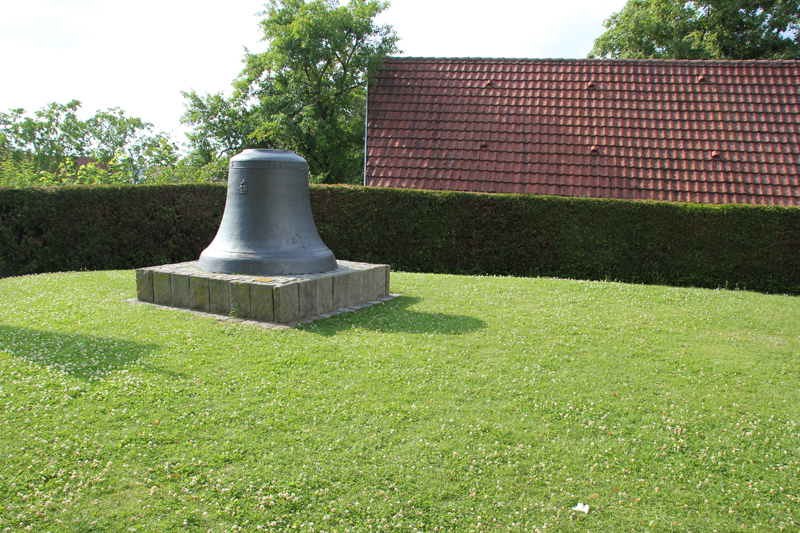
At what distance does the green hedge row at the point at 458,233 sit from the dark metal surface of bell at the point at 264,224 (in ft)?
15.4

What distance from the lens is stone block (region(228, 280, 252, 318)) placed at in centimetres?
731

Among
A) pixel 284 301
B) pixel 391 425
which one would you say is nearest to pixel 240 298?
pixel 284 301

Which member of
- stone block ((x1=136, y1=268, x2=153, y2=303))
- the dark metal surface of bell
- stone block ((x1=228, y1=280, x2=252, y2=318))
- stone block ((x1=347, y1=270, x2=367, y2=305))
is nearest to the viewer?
stone block ((x1=228, y1=280, x2=252, y2=318))

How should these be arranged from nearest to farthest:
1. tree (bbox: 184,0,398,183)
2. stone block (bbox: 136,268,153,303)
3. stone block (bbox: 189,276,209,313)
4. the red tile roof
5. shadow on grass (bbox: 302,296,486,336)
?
shadow on grass (bbox: 302,296,486,336)
stone block (bbox: 189,276,209,313)
stone block (bbox: 136,268,153,303)
the red tile roof
tree (bbox: 184,0,398,183)

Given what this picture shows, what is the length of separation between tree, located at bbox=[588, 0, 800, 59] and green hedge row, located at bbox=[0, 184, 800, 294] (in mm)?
14102

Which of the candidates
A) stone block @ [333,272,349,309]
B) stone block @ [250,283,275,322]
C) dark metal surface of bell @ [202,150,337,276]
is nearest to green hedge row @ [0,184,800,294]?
dark metal surface of bell @ [202,150,337,276]

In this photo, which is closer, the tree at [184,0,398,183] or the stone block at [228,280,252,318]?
the stone block at [228,280,252,318]

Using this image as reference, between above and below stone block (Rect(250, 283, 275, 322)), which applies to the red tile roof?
above

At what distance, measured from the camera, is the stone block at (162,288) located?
26.2 feet

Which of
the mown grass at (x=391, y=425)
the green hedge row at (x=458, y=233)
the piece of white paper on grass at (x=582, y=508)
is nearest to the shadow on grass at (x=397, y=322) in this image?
the mown grass at (x=391, y=425)

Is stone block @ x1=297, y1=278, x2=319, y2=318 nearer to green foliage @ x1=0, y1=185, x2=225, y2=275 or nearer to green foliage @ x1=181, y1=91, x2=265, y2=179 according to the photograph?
green foliage @ x1=0, y1=185, x2=225, y2=275

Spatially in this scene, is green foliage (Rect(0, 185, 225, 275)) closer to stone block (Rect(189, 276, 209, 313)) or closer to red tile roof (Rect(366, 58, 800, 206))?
red tile roof (Rect(366, 58, 800, 206))

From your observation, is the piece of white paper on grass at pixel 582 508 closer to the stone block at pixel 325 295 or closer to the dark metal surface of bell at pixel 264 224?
the stone block at pixel 325 295

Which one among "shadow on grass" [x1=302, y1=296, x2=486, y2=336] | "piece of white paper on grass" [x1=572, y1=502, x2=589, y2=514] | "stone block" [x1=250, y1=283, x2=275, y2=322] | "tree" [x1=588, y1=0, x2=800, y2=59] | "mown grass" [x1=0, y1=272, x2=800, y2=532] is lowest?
"piece of white paper on grass" [x1=572, y1=502, x2=589, y2=514]
